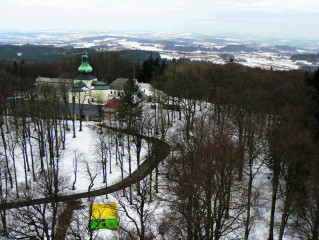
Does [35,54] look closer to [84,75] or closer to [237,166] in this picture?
[84,75]

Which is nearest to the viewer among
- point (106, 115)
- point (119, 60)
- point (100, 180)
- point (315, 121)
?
point (315, 121)

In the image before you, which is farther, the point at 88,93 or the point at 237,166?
the point at 88,93

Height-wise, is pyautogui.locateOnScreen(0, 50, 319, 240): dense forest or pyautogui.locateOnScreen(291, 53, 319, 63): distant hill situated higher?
pyautogui.locateOnScreen(291, 53, 319, 63): distant hill

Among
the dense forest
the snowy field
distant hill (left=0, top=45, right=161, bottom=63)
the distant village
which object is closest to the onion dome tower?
the distant village

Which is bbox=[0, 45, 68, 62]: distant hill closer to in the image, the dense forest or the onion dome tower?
the onion dome tower

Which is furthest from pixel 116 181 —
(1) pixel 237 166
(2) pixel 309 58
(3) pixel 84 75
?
(2) pixel 309 58

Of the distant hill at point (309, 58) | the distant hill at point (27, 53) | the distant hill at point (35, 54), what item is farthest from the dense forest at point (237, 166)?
the distant hill at point (309, 58)

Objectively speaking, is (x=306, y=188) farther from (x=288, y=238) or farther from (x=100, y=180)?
(x=100, y=180)

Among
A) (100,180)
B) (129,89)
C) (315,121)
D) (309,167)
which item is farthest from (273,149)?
(129,89)
